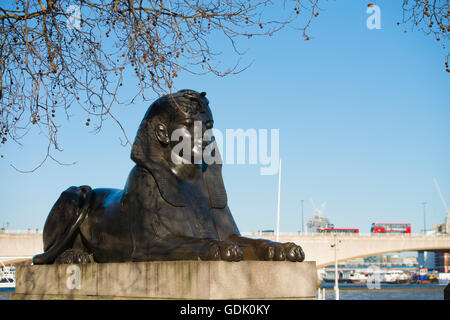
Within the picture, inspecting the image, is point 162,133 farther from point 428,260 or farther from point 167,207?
point 428,260

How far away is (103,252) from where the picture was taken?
22.8 ft

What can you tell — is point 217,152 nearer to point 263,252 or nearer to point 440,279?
point 263,252

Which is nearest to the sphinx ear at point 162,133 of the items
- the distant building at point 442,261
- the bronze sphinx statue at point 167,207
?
the bronze sphinx statue at point 167,207

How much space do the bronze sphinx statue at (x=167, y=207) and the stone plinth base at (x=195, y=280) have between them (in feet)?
0.61

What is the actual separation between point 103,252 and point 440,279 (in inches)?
3179

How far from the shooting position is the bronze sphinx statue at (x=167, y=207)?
6.00 metres

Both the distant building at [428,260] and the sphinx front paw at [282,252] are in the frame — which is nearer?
the sphinx front paw at [282,252]

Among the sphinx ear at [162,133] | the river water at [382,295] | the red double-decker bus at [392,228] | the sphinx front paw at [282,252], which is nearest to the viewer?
the sphinx front paw at [282,252]

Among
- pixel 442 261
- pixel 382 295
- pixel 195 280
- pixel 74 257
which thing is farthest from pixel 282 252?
pixel 442 261

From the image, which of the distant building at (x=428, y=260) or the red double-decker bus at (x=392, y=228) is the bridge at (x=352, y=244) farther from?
the distant building at (x=428, y=260)

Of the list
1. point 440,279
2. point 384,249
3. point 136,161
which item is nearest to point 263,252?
point 136,161

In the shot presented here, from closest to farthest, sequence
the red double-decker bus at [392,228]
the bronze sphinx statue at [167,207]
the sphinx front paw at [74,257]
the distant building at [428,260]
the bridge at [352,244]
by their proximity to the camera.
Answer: the bronze sphinx statue at [167,207], the sphinx front paw at [74,257], the bridge at [352,244], the red double-decker bus at [392,228], the distant building at [428,260]

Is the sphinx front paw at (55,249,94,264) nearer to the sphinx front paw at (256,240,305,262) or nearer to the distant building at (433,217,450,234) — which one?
the sphinx front paw at (256,240,305,262)

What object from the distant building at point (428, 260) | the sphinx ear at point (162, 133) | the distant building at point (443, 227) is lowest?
the distant building at point (428, 260)
